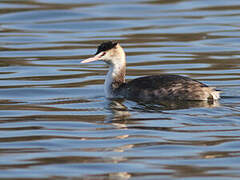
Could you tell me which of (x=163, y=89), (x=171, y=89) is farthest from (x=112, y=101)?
(x=171, y=89)

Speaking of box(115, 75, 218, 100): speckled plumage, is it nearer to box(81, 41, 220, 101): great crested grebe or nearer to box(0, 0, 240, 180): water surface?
box(81, 41, 220, 101): great crested grebe

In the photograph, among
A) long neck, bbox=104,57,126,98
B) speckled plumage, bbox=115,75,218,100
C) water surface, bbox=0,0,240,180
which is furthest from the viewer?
long neck, bbox=104,57,126,98

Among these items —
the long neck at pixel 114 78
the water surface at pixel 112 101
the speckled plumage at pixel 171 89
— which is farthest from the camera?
the long neck at pixel 114 78

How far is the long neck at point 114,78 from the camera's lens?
1391 cm

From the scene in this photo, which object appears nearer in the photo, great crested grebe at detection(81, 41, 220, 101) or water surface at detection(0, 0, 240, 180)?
water surface at detection(0, 0, 240, 180)

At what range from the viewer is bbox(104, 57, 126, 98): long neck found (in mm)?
13906

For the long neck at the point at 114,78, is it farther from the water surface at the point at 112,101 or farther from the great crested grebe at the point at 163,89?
the water surface at the point at 112,101

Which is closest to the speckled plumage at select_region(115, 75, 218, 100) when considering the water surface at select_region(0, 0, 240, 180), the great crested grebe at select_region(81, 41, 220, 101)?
the great crested grebe at select_region(81, 41, 220, 101)

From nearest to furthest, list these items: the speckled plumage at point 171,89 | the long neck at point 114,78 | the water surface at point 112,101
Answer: the water surface at point 112,101
the speckled plumage at point 171,89
the long neck at point 114,78

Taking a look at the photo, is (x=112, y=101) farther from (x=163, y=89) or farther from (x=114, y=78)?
(x=163, y=89)

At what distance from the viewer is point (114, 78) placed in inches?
557

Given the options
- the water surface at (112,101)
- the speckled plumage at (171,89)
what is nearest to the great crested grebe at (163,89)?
the speckled plumage at (171,89)

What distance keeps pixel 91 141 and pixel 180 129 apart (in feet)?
4.44

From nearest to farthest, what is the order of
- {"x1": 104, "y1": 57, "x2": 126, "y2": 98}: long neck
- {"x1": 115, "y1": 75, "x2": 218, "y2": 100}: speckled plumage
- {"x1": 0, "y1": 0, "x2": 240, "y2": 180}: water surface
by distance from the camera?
{"x1": 0, "y1": 0, "x2": 240, "y2": 180}: water surface
{"x1": 115, "y1": 75, "x2": 218, "y2": 100}: speckled plumage
{"x1": 104, "y1": 57, "x2": 126, "y2": 98}: long neck
